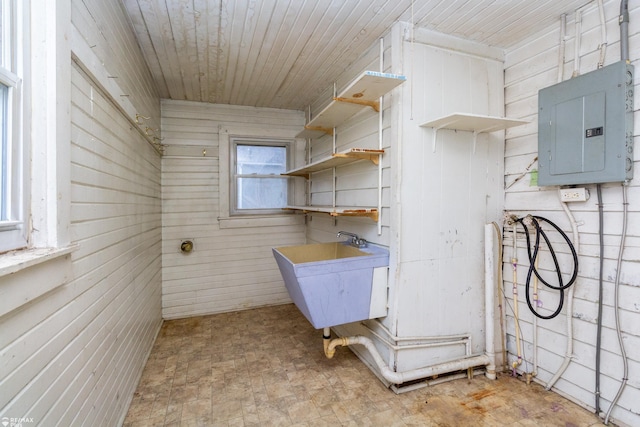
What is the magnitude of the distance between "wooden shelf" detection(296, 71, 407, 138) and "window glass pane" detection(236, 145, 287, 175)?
3.03 feet

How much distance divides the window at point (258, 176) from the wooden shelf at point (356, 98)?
3.08 ft

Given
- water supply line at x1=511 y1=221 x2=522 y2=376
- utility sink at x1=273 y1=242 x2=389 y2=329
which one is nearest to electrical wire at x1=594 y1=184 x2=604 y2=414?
water supply line at x1=511 y1=221 x2=522 y2=376

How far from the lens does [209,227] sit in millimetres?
3613

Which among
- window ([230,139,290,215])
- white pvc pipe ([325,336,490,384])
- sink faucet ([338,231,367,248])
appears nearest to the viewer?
white pvc pipe ([325,336,490,384])

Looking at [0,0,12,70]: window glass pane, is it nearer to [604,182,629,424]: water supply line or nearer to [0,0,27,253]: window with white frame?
[0,0,27,253]: window with white frame

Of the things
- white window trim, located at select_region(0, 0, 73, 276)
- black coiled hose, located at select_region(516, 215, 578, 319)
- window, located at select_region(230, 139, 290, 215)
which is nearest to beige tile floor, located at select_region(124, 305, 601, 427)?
black coiled hose, located at select_region(516, 215, 578, 319)

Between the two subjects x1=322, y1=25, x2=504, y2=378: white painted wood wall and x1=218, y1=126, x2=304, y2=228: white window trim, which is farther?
x1=218, y1=126, x2=304, y2=228: white window trim

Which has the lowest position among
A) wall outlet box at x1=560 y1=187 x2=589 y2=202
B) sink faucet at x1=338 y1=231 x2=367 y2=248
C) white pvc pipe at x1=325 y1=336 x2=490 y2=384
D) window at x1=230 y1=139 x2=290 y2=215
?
white pvc pipe at x1=325 y1=336 x2=490 y2=384

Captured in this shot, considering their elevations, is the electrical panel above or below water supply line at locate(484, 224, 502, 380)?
above

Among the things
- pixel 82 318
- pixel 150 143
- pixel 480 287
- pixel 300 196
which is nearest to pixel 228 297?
pixel 300 196

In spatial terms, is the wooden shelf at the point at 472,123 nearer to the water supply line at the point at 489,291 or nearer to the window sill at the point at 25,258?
the water supply line at the point at 489,291

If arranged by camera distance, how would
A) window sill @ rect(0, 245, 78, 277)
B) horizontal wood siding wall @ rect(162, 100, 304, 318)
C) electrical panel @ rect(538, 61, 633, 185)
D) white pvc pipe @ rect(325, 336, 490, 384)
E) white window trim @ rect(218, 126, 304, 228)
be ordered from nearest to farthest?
window sill @ rect(0, 245, 78, 277), electrical panel @ rect(538, 61, 633, 185), white pvc pipe @ rect(325, 336, 490, 384), horizontal wood siding wall @ rect(162, 100, 304, 318), white window trim @ rect(218, 126, 304, 228)

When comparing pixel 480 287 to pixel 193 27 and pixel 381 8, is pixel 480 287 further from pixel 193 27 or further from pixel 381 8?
pixel 193 27

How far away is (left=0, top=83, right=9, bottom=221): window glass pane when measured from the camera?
2.93ft
